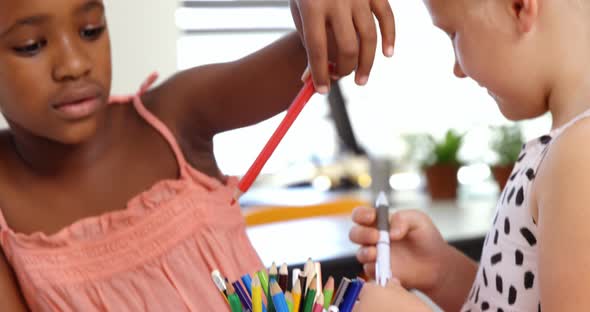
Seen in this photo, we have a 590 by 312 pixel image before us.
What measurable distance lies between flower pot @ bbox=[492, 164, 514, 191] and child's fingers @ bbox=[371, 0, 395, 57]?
4.64 ft

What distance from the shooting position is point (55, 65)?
59 centimetres

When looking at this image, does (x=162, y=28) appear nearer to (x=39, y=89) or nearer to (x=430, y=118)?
(x=39, y=89)

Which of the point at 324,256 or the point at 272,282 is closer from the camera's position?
the point at 272,282

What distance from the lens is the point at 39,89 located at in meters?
0.60

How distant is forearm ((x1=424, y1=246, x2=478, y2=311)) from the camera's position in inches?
30.1

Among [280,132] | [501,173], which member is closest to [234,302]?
[280,132]

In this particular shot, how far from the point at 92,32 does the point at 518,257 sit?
402 millimetres

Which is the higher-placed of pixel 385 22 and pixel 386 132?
pixel 385 22

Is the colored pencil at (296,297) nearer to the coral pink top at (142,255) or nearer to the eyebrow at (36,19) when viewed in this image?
the coral pink top at (142,255)

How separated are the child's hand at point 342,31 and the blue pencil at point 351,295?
0.46ft

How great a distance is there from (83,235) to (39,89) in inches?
5.7

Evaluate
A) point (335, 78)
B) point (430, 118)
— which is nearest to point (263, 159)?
point (335, 78)

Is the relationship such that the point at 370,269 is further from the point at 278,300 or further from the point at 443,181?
the point at 443,181

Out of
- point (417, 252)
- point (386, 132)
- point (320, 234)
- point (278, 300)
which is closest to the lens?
point (278, 300)
